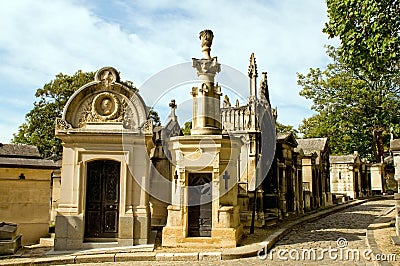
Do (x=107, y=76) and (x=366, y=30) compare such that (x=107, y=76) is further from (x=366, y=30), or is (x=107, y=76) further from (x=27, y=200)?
(x=366, y=30)

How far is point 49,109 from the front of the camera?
30.9m

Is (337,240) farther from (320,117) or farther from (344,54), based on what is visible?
(320,117)

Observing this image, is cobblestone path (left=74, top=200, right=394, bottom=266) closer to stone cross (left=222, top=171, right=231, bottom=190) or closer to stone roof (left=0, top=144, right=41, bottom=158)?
stone cross (left=222, top=171, right=231, bottom=190)

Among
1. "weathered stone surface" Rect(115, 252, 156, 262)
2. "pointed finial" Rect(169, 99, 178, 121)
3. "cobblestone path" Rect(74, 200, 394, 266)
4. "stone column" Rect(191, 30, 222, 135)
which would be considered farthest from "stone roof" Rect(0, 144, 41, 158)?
"cobblestone path" Rect(74, 200, 394, 266)

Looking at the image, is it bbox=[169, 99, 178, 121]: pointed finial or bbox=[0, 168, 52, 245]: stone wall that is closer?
bbox=[0, 168, 52, 245]: stone wall

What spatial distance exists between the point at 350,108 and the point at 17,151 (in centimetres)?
2811

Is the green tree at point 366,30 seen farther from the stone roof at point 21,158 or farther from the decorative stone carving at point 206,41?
the stone roof at point 21,158

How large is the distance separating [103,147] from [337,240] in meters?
7.50

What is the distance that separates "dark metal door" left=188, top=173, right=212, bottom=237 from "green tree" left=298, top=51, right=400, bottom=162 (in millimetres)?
26098

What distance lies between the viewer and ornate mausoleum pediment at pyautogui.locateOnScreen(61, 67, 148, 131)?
11.9 m

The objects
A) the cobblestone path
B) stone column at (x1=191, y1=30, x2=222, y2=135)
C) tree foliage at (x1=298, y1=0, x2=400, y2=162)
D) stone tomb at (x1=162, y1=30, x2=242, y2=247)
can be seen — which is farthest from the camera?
tree foliage at (x1=298, y1=0, x2=400, y2=162)

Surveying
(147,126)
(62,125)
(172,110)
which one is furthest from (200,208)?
(172,110)

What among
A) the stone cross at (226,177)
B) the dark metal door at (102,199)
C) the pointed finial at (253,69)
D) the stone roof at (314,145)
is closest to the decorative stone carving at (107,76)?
the dark metal door at (102,199)

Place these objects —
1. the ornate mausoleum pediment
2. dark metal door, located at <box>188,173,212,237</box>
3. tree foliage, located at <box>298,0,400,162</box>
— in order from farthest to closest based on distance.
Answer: tree foliage, located at <box>298,0,400,162</box> → the ornate mausoleum pediment → dark metal door, located at <box>188,173,212,237</box>
